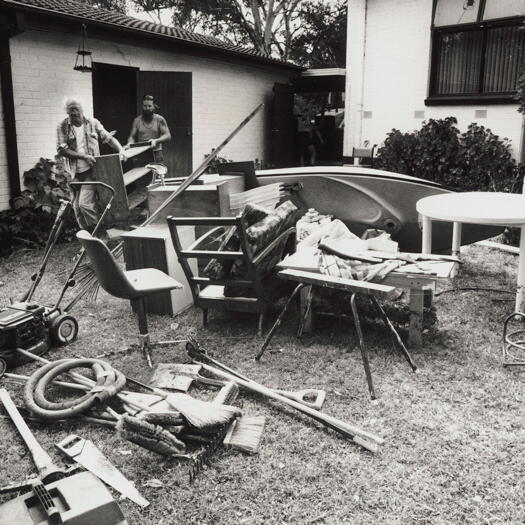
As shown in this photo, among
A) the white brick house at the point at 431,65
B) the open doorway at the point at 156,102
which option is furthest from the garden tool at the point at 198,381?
the white brick house at the point at 431,65

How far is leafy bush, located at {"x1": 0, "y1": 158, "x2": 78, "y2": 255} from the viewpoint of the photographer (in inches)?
293

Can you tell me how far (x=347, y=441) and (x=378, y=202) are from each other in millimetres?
3326

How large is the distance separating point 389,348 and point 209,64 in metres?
9.10

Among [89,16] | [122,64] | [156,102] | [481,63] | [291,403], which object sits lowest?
[291,403]

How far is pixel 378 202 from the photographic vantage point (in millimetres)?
5891

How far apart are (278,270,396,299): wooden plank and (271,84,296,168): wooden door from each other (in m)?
9.87

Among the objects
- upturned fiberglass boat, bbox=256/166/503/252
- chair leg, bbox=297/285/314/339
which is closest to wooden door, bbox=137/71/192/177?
upturned fiberglass boat, bbox=256/166/503/252

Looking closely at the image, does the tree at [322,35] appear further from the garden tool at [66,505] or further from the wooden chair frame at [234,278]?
the garden tool at [66,505]

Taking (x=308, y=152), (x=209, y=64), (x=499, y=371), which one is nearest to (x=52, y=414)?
(x=499, y=371)

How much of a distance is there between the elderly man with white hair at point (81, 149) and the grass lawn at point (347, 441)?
2384 millimetres

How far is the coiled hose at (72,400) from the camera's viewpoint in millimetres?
3211

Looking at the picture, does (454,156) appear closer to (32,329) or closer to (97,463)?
(32,329)

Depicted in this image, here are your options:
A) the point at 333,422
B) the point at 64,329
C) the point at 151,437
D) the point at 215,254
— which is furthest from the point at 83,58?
the point at 333,422

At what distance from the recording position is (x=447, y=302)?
5.22m
